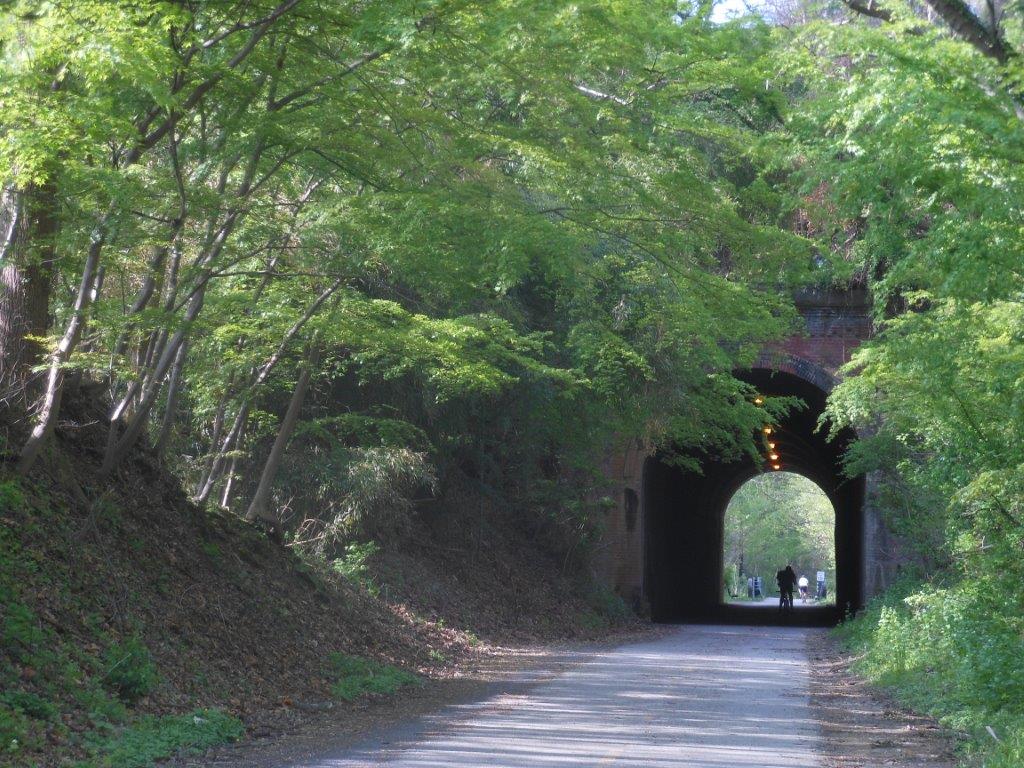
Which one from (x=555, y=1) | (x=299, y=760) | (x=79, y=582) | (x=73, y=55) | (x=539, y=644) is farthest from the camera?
(x=539, y=644)

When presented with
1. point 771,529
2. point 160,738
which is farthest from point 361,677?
point 771,529

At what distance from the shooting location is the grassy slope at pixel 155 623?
27.7ft

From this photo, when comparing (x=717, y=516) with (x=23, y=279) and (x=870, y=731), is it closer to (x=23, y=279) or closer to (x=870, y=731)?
(x=870, y=731)

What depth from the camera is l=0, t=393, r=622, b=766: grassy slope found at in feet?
27.7

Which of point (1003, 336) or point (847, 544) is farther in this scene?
point (847, 544)

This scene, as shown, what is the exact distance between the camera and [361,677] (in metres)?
12.8

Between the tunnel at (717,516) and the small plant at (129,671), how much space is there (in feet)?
54.1

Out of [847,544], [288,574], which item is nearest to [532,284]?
[288,574]

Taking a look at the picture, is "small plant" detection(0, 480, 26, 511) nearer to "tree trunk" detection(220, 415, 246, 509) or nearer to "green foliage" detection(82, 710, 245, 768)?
"green foliage" detection(82, 710, 245, 768)

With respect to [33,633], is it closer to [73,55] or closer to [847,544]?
[73,55]

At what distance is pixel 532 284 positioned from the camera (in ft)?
66.7

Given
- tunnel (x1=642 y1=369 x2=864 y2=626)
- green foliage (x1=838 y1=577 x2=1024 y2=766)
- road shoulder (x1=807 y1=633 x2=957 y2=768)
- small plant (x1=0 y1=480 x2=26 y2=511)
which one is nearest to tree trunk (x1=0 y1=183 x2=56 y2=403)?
small plant (x1=0 y1=480 x2=26 y2=511)

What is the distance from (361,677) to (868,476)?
13.7 meters

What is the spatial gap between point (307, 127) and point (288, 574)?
21.3 feet
